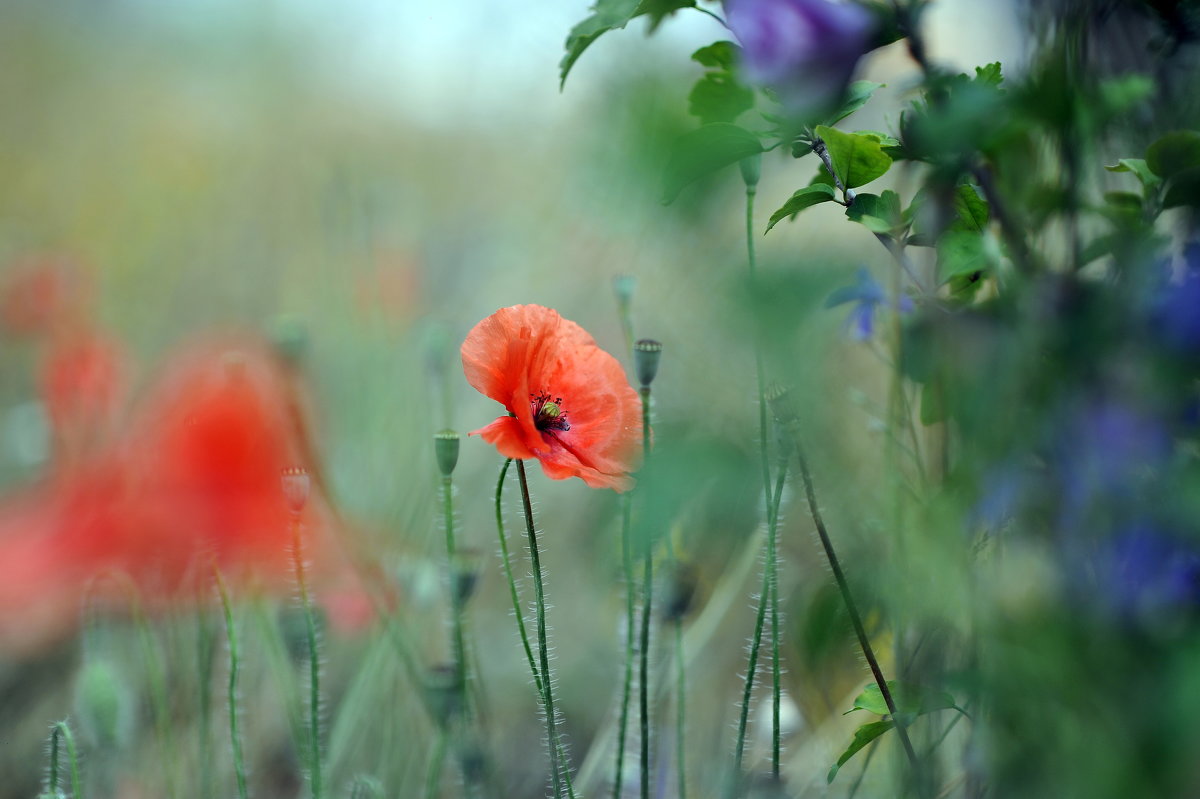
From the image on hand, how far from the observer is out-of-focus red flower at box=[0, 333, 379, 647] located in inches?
24.9

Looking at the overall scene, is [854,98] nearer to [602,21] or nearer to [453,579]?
[602,21]

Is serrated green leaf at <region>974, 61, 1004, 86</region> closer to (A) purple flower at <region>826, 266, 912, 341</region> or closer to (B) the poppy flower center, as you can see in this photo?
(A) purple flower at <region>826, 266, 912, 341</region>

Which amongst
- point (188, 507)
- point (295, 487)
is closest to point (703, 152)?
point (295, 487)

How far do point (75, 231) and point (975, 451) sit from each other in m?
1.91

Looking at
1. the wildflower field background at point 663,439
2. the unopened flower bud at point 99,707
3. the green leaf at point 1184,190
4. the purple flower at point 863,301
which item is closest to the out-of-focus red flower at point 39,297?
the wildflower field background at point 663,439

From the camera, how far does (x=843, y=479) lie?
40 centimetres

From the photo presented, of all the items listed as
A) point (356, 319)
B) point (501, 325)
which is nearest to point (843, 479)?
point (501, 325)

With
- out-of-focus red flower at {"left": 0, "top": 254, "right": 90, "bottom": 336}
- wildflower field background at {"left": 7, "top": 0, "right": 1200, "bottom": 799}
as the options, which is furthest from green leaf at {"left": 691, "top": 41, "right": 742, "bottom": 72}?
out-of-focus red flower at {"left": 0, "top": 254, "right": 90, "bottom": 336}

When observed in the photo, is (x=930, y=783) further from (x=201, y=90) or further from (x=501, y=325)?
(x=201, y=90)

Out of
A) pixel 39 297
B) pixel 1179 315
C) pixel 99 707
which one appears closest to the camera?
pixel 1179 315

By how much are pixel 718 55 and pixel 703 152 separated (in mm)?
105

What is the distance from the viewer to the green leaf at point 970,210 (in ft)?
1.33

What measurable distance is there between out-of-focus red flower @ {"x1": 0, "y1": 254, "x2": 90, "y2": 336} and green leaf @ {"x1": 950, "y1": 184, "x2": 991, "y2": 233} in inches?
46.6

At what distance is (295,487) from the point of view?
499 mm
